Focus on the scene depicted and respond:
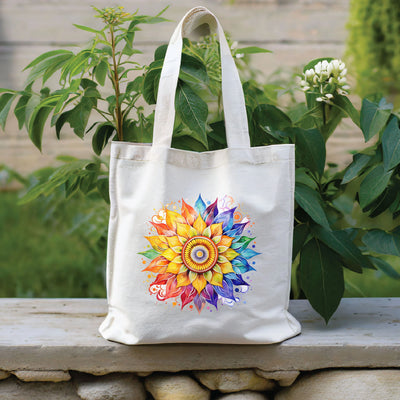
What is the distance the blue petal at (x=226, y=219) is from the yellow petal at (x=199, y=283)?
92 millimetres

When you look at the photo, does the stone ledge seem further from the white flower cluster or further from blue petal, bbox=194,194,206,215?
the white flower cluster

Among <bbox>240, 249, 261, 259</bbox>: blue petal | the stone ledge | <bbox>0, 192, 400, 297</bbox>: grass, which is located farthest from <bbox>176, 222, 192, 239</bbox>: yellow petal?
<bbox>0, 192, 400, 297</bbox>: grass

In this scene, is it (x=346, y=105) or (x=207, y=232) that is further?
(x=346, y=105)

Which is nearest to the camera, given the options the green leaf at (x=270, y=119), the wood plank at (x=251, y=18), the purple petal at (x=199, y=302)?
the purple petal at (x=199, y=302)

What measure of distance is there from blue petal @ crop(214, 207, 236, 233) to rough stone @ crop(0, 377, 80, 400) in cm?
42

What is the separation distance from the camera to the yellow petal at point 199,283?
853 mm

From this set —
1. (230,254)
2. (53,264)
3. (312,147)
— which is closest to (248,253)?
(230,254)

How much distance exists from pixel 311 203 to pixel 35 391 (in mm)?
619

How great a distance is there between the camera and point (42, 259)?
2018 millimetres

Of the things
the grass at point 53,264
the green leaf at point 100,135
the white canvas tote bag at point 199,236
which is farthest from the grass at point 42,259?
the white canvas tote bag at point 199,236

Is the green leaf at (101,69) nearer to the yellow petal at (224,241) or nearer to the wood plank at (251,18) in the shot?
the yellow petal at (224,241)

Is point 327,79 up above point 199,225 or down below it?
above

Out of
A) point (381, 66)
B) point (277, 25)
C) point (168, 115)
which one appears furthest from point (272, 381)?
point (277, 25)

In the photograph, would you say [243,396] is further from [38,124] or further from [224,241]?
[38,124]
